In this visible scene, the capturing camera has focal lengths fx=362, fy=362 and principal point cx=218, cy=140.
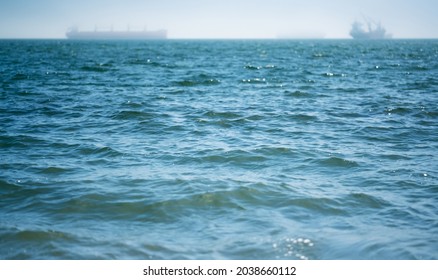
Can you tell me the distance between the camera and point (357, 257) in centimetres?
523

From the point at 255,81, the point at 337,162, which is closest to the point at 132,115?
the point at 337,162

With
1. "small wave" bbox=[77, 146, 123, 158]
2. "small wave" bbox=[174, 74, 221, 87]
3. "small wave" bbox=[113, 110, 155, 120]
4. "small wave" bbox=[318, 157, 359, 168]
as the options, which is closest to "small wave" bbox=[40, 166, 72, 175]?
"small wave" bbox=[77, 146, 123, 158]

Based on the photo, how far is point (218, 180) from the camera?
804 cm

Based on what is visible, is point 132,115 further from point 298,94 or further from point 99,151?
point 298,94

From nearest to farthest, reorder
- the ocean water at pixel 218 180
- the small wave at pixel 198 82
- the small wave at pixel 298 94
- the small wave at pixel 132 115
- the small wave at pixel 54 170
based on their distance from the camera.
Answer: the ocean water at pixel 218 180, the small wave at pixel 54 170, the small wave at pixel 132 115, the small wave at pixel 298 94, the small wave at pixel 198 82

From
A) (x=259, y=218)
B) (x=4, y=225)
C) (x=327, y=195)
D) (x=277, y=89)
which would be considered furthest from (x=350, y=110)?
(x=4, y=225)

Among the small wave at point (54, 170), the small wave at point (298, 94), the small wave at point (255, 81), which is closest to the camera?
the small wave at point (54, 170)

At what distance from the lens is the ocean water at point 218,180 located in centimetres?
557

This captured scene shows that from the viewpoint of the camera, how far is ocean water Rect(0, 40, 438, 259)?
18.3 ft

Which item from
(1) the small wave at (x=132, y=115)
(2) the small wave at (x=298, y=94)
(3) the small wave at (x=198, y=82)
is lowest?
(1) the small wave at (x=132, y=115)

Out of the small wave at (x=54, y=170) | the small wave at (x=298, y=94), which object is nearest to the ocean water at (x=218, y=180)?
the small wave at (x=54, y=170)

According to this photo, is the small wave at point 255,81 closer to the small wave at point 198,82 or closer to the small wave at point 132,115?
the small wave at point 198,82

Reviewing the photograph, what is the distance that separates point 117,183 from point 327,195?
4.44 metres
